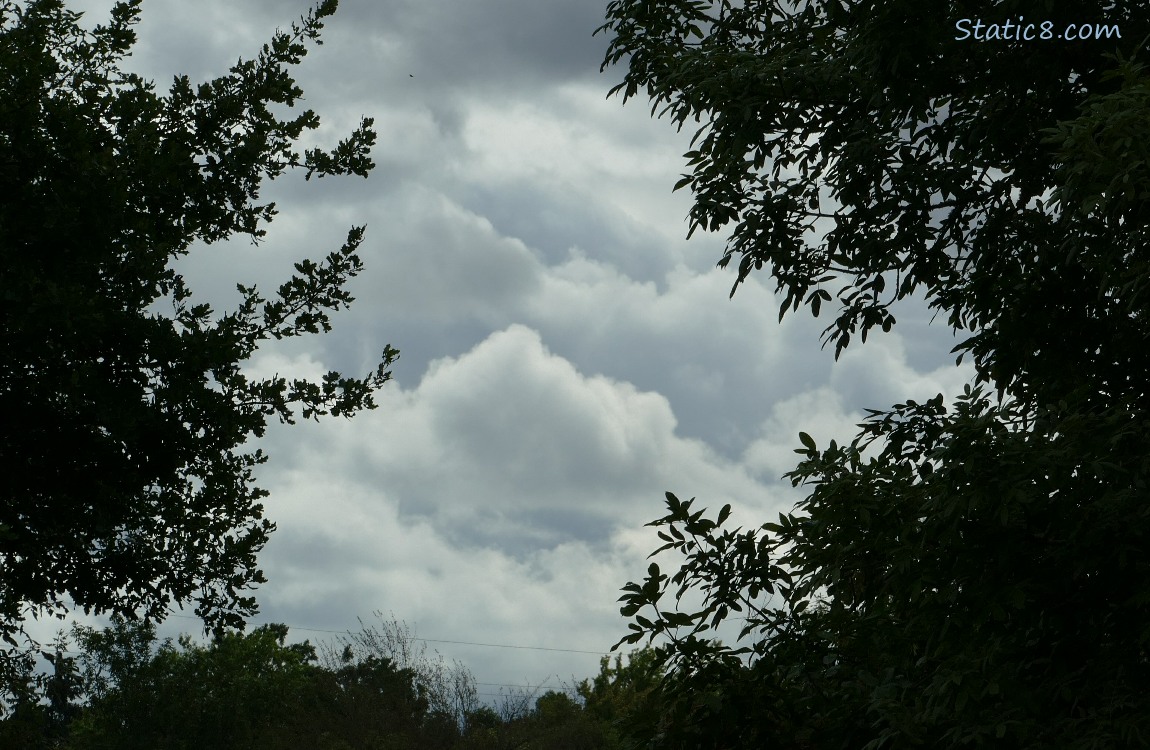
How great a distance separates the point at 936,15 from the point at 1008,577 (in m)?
4.30

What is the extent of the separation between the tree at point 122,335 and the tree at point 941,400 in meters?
3.98

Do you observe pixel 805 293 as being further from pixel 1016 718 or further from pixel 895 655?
pixel 1016 718

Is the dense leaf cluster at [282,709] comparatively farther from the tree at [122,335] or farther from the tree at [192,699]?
the tree at [122,335]

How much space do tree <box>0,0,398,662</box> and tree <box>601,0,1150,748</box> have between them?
398 cm

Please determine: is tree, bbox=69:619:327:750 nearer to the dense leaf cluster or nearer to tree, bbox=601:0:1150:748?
the dense leaf cluster

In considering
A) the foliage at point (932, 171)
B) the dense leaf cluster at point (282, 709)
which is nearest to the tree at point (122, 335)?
the foliage at point (932, 171)

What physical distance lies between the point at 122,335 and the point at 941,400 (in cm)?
646

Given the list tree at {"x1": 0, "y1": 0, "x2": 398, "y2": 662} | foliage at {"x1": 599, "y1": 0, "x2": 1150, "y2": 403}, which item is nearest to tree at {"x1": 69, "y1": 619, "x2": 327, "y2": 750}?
tree at {"x1": 0, "y1": 0, "x2": 398, "y2": 662}

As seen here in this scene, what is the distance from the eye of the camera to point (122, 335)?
8781mm

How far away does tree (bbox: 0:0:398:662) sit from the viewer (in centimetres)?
841

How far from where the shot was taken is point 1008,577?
19.7 ft

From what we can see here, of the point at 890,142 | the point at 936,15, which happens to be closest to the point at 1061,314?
the point at 890,142

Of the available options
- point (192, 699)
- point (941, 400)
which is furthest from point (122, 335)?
point (192, 699)

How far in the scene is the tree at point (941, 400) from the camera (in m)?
5.83
